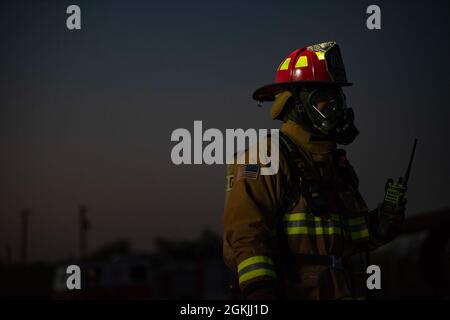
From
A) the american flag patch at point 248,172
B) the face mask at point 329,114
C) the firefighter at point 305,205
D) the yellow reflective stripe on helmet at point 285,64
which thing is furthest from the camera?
the yellow reflective stripe on helmet at point 285,64

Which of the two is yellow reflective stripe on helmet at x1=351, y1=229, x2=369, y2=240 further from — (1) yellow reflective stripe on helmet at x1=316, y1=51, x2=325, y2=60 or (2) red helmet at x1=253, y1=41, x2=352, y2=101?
(1) yellow reflective stripe on helmet at x1=316, y1=51, x2=325, y2=60

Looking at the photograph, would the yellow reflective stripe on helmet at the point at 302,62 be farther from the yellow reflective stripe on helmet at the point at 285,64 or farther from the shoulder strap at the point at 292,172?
the shoulder strap at the point at 292,172

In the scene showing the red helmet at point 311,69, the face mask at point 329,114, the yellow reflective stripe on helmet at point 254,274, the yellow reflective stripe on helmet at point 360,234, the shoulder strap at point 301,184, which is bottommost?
the yellow reflective stripe on helmet at point 254,274

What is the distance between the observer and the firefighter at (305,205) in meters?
3.50

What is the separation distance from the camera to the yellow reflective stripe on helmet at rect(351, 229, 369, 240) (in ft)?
13.4

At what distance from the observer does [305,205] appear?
368 centimetres

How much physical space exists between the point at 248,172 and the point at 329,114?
0.60m

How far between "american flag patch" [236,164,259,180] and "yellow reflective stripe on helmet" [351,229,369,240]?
2.67 feet

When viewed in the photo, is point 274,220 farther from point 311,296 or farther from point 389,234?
point 389,234

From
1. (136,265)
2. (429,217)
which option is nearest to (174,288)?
(136,265)

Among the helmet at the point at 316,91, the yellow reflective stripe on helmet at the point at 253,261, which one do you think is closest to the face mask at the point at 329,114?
the helmet at the point at 316,91

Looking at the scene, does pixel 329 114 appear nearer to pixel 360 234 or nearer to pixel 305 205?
pixel 305 205

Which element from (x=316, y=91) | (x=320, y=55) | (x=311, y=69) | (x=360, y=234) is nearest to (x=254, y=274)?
(x=360, y=234)
